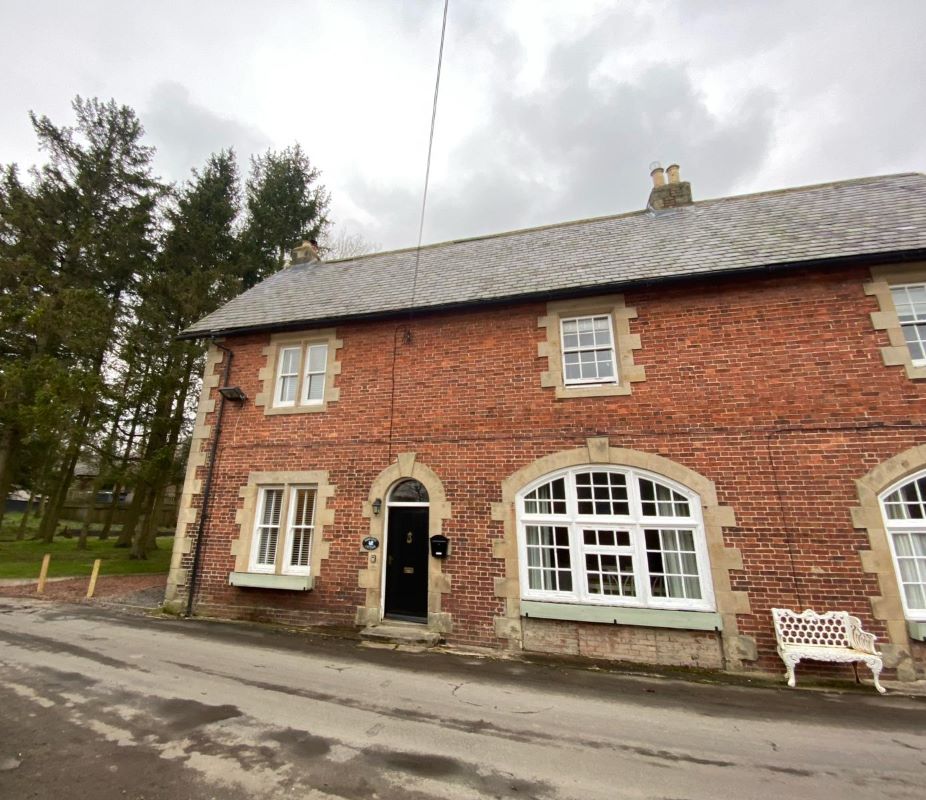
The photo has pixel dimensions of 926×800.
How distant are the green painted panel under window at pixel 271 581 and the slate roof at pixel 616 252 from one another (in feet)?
18.2

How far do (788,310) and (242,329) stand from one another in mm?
11597

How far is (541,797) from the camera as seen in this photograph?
3191 millimetres

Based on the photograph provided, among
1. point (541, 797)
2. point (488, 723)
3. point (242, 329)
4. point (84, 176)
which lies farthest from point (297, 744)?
point (84, 176)

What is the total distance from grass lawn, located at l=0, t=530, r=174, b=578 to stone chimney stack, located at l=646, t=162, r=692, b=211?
2063cm

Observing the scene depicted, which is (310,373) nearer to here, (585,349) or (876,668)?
(585,349)

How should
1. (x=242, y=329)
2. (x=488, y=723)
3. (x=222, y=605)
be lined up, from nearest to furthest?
(x=488, y=723) → (x=222, y=605) → (x=242, y=329)

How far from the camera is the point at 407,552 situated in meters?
8.30

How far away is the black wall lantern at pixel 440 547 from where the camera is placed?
306 inches

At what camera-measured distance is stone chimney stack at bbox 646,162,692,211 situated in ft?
36.3

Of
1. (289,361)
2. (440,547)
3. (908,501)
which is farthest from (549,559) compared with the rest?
(289,361)

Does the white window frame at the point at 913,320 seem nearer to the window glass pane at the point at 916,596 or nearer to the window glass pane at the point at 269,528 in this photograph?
the window glass pane at the point at 916,596

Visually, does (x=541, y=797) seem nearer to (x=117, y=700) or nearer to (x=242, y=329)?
(x=117, y=700)

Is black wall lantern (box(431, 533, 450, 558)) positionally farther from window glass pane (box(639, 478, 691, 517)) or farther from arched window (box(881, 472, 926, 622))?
arched window (box(881, 472, 926, 622))

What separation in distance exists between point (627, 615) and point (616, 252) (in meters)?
7.33
